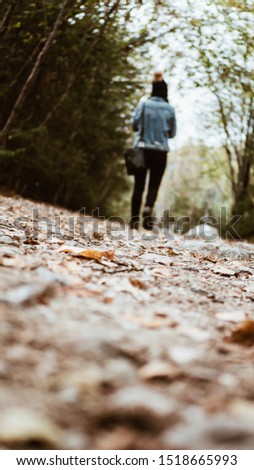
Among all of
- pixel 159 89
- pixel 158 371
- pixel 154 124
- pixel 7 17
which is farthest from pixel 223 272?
pixel 7 17

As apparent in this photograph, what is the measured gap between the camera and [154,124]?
636 cm

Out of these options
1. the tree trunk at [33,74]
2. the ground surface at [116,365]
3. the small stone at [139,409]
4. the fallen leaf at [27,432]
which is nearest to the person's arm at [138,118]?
the tree trunk at [33,74]

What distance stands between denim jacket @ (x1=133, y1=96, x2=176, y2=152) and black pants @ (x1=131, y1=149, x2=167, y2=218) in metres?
0.13

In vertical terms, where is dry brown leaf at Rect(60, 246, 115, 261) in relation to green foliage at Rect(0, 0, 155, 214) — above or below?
below

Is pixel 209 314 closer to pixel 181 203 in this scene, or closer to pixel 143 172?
pixel 143 172

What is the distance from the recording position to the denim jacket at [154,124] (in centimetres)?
636

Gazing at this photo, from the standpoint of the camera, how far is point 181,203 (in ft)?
72.4

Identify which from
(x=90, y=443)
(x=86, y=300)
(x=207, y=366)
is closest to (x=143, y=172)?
(x=86, y=300)

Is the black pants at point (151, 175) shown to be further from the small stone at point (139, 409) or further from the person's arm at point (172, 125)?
the small stone at point (139, 409)

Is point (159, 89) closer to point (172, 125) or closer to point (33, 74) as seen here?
point (172, 125)

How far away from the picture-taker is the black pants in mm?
6480

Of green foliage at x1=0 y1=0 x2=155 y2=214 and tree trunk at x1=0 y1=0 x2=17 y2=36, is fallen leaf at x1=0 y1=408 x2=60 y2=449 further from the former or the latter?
green foliage at x1=0 y1=0 x2=155 y2=214

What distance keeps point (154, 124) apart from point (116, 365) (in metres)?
5.66

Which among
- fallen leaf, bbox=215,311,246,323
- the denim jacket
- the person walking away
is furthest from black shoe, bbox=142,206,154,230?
fallen leaf, bbox=215,311,246,323
